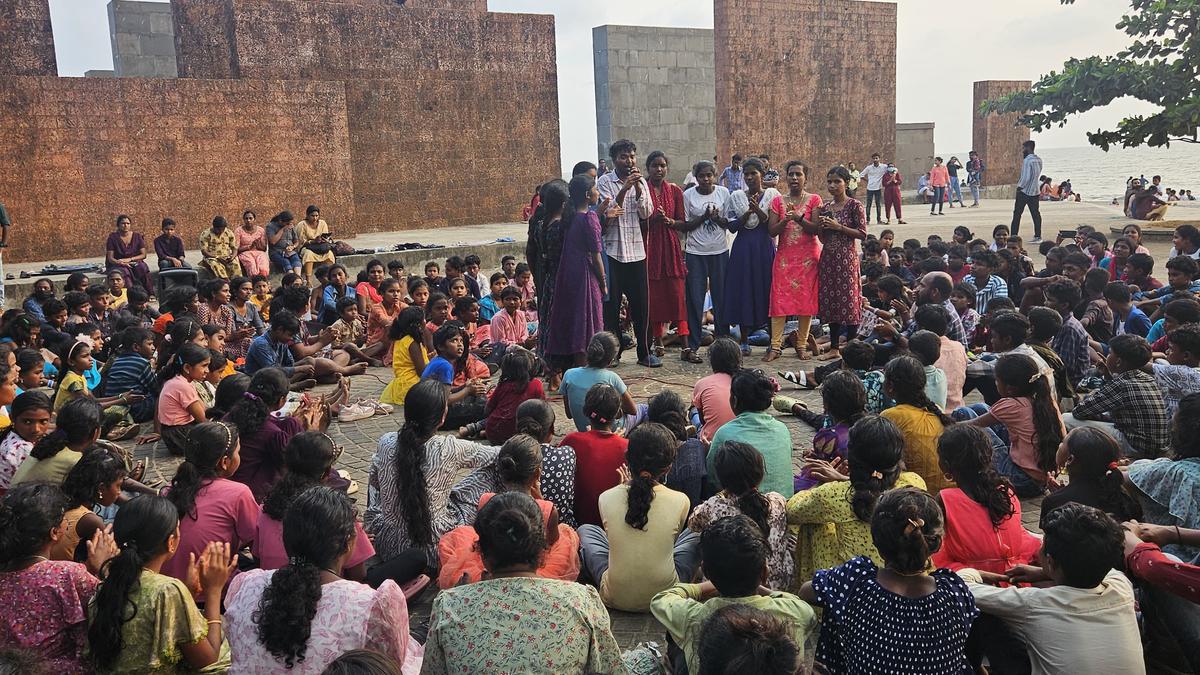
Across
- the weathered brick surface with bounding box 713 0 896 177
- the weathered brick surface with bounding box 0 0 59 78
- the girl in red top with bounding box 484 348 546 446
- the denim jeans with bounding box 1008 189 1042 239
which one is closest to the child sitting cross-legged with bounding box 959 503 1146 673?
the girl in red top with bounding box 484 348 546 446

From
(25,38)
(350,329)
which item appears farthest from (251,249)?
(25,38)

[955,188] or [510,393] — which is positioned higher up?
[955,188]

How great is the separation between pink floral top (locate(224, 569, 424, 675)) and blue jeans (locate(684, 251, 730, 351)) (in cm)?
585

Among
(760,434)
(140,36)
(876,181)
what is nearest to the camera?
(760,434)

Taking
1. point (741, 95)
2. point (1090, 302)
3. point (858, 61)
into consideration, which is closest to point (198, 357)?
point (1090, 302)

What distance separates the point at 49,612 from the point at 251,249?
10.3m

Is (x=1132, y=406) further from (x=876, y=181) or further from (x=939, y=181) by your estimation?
(x=939, y=181)

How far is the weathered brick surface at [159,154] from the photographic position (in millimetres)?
14484

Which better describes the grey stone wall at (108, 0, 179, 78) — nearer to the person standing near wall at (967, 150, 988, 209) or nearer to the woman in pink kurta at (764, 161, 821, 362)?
the woman in pink kurta at (764, 161, 821, 362)

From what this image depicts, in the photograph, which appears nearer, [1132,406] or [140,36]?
[1132,406]

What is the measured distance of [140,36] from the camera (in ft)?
73.2

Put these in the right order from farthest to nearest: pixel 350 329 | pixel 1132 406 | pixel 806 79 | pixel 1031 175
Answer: pixel 806 79, pixel 1031 175, pixel 350 329, pixel 1132 406

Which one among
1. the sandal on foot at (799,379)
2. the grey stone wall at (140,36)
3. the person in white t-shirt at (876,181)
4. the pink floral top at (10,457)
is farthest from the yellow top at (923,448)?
the grey stone wall at (140,36)

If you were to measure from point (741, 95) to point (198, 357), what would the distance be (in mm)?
18672
